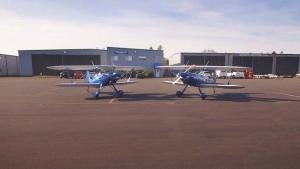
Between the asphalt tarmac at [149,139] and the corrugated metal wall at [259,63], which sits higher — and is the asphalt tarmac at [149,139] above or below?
below

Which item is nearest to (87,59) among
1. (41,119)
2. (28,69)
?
(28,69)

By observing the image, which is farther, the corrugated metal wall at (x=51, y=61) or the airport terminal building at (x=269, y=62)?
the airport terminal building at (x=269, y=62)

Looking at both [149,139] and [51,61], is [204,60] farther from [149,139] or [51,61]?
[149,139]

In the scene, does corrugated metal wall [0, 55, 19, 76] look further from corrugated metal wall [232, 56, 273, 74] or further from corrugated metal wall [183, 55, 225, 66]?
corrugated metal wall [232, 56, 273, 74]

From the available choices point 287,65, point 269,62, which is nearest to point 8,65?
point 269,62

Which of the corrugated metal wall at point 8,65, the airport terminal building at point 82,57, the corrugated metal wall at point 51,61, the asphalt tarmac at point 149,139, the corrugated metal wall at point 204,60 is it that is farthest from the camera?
the corrugated metal wall at point 204,60

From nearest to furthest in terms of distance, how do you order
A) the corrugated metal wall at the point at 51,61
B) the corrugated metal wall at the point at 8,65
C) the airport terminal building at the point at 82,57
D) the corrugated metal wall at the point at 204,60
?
the airport terminal building at the point at 82,57
the corrugated metal wall at the point at 51,61
the corrugated metal wall at the point at 8,65
the corrugated metal wall at the point at 204,60

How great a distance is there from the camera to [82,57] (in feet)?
208

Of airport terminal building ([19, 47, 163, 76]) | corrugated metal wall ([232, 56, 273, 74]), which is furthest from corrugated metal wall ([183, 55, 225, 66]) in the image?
airport terminal building ([19, 47, 163, 76])

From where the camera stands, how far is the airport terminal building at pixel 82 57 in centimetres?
5891

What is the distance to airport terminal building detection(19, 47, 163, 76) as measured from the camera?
193 feet

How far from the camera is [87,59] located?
62875mm

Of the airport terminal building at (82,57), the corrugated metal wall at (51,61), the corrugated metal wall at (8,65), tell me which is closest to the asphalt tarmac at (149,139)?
the airport terminal building at (82,57)

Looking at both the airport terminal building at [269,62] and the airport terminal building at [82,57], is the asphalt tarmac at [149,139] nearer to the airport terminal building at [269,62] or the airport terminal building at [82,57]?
the airport terminal building at [82,57]
